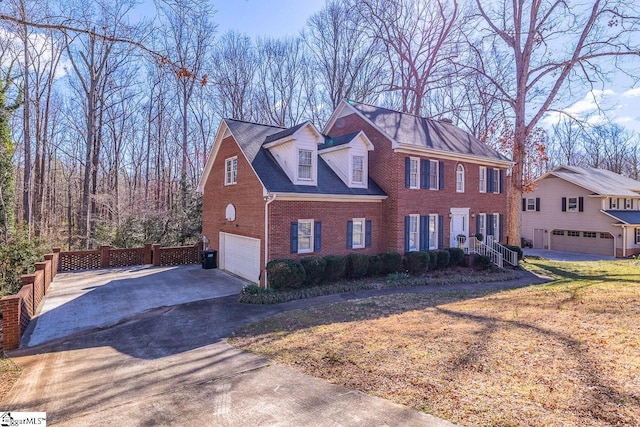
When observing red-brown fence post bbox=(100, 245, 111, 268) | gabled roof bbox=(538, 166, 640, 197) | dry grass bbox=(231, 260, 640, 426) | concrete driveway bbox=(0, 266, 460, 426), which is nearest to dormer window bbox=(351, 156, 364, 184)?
dry grass bbox=(231, 260, 640, 426)

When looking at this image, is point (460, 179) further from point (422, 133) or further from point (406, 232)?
point (406, 232)

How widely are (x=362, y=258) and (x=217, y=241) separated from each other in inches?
302

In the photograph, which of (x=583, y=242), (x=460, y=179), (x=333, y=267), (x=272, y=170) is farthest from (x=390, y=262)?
(x=583, y=242)

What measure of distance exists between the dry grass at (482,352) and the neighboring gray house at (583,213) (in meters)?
21.7

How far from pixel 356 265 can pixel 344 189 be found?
342 cm

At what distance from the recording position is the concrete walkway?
455 cm

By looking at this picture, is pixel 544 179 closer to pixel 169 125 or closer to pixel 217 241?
pixel 217 241

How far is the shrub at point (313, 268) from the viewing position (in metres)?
13.0

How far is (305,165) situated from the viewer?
1441 cm

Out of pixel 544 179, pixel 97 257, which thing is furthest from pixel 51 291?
pixel 544 179

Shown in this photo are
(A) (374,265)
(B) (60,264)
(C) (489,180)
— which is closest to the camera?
(A) (374,265)

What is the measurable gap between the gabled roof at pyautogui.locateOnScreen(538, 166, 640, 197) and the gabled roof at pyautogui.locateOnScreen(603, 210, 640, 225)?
1.51 m

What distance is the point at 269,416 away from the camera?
4531mm

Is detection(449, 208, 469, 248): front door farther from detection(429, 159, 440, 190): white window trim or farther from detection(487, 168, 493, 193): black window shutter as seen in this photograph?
detection(487, 168, 493, 193): black window shutter
